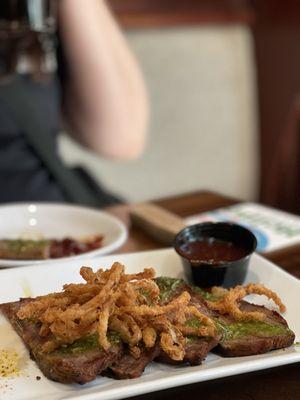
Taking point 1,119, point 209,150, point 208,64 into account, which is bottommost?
point 209,150

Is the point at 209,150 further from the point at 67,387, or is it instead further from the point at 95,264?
the point at 67,387

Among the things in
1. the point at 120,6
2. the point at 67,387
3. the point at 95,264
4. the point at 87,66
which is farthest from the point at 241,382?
the point at 120,6

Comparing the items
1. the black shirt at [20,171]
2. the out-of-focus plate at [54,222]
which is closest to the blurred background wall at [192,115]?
the black shirt at [20,171]

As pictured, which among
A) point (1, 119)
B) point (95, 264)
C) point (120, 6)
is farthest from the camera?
point (120, 6)

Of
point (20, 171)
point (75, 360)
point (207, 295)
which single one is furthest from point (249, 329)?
point (20, 171)

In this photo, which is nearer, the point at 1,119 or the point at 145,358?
the point at 145,358

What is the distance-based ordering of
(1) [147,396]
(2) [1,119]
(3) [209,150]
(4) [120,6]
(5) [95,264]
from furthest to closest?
(3) [209,150] < (4) [120,6] < (2) [1,119] < (5) [95,264] < (1) [147,396]

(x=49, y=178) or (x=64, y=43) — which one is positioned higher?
(x=64, y=43)
